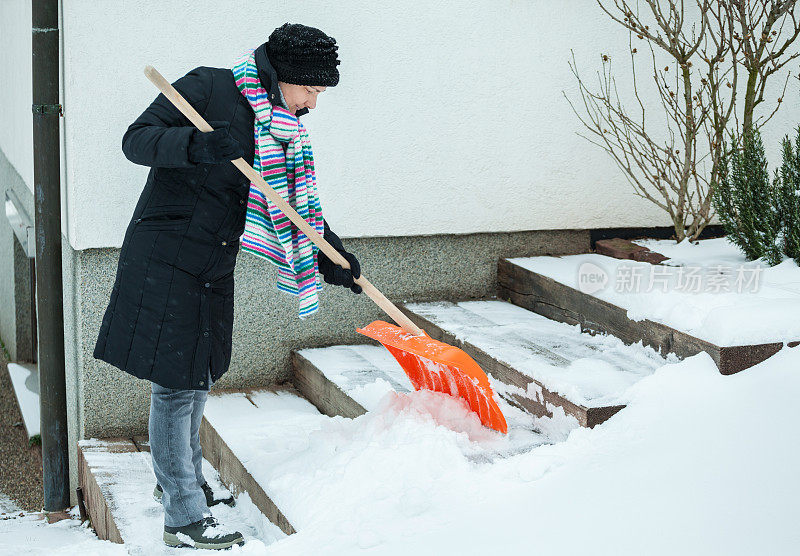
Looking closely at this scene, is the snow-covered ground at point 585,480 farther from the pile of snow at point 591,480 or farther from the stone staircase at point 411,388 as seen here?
the stone staircase at point 411,388

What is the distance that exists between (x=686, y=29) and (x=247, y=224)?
10.2 ft

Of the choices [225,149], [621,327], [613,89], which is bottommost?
[621,327]

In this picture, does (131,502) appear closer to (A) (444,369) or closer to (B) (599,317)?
(A) (444,369)

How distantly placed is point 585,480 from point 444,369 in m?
0.73

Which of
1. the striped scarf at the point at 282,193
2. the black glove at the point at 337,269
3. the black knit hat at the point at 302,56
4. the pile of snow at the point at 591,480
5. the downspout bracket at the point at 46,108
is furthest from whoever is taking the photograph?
the downspout bracket at the point at 46,108

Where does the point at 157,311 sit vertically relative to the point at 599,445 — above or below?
above

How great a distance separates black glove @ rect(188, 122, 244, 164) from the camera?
2.64 meters

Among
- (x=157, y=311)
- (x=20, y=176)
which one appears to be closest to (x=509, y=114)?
(x=157, y=311)

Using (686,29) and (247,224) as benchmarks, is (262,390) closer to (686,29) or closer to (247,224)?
(247,224)

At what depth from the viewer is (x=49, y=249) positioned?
4.16 meters

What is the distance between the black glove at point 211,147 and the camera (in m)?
2.64

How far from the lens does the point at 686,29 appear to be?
16.1 ft

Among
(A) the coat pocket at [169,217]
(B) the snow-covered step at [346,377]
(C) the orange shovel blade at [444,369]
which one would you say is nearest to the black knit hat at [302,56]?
(A) the coat pocket at [169,217]

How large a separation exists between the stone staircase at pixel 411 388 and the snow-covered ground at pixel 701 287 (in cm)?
18
